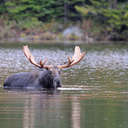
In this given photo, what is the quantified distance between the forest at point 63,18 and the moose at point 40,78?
141 ft

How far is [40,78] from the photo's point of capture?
18.4 meters

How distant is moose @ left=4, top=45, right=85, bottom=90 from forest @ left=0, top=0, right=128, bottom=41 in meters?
43.0

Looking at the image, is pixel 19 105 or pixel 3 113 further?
pixel 19 105

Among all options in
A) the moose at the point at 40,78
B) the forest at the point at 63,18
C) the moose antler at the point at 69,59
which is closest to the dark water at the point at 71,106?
the moose at the point at 40,78

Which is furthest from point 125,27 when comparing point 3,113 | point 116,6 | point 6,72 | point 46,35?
point 3,113

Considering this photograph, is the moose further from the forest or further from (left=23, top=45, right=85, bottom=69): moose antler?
the forest

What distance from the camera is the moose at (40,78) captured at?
58.6 feet

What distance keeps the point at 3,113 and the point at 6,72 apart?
10.7 m

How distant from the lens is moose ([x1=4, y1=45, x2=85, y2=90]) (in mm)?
17859

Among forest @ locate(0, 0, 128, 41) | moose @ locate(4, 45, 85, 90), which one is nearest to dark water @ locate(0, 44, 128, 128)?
moose @ locate(4, 45, 85, 90)

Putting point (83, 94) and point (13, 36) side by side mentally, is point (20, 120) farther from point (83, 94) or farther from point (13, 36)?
point (13, 36)

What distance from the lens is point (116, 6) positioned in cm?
6425

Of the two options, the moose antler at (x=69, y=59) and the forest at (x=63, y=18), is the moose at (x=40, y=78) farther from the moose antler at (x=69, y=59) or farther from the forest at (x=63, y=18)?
the forest at (x=63, y=18)

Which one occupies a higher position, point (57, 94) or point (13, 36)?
point (13, 36)
